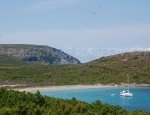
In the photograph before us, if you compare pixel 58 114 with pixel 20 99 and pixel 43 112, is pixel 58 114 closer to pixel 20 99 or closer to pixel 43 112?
pixel 43 112

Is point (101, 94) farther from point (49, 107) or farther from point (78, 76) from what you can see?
point (49, 107)

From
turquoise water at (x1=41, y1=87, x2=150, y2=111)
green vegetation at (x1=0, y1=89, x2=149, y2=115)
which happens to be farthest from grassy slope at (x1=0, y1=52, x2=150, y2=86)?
green vegetation at (x1=0, y1=89, x2=149, y2=115)

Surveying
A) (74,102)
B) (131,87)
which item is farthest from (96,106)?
(131,87)

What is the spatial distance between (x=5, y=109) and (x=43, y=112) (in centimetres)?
314

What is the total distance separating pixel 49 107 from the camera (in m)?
42.0

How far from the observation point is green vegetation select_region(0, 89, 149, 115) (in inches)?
1419

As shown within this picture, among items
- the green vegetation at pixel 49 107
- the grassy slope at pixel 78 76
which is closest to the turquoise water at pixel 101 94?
the grassy slope at pixel 78 76

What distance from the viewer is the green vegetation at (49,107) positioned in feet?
118

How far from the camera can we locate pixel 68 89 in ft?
514

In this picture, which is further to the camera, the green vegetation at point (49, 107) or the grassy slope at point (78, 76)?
the grassy slope at point (78, 76)

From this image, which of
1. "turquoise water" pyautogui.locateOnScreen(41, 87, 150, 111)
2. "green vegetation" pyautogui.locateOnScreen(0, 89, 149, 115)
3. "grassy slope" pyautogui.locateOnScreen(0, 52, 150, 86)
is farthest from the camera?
"grassy slope" pyautogui.locateOnScreen(0, 52, 150, 86)

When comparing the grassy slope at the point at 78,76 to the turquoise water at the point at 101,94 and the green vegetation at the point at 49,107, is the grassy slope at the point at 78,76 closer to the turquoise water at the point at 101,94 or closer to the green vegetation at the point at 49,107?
the turquoise water at the point at 101,94

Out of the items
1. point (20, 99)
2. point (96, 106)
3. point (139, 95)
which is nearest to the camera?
point (96, 106)

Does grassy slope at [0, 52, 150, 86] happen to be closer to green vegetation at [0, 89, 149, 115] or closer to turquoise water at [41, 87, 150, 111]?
turquoise water at [41, 87, 150, 111]
